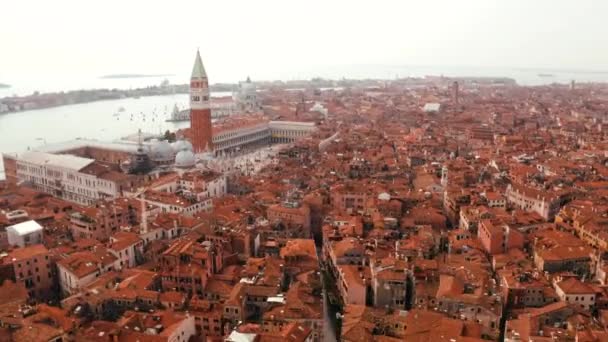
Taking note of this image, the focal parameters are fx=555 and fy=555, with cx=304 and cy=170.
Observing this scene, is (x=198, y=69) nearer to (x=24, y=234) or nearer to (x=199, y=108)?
(x=199, y=108)

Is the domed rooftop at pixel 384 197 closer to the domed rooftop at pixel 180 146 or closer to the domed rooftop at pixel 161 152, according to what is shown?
the domed rooftop at pixel 180 146

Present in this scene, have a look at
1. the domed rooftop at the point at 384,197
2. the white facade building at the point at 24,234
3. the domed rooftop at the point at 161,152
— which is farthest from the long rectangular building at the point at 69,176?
the domed rooftop at the point at 384,197

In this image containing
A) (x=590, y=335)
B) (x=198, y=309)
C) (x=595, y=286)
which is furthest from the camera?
(x=595, y=286)

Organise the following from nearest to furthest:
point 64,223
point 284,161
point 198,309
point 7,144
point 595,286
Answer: point 198,309 < point 595,286 < point 64,223 < point 284,161 < point 7,144

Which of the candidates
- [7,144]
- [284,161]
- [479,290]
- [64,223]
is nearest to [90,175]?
[64,223]

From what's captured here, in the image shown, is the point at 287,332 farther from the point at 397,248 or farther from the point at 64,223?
the point at 64,223

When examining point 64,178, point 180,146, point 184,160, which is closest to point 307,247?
point 184,160

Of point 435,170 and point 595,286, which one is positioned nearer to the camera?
point 595,286

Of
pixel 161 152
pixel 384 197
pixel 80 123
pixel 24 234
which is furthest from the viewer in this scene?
pixel 80 123
